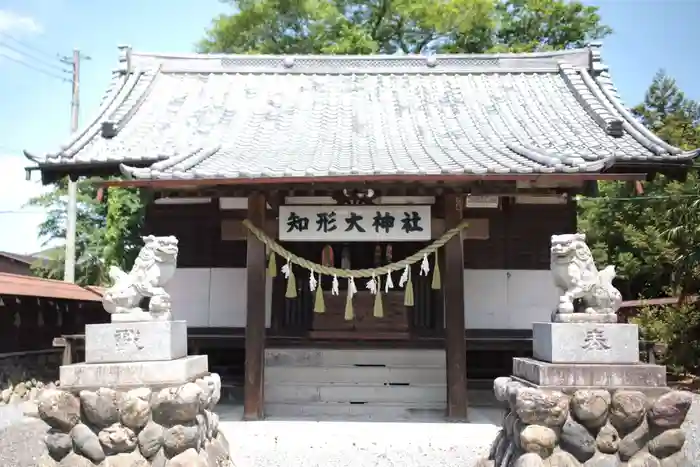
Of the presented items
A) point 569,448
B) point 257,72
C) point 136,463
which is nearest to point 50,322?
point 257,72

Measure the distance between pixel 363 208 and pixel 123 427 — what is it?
492 cm

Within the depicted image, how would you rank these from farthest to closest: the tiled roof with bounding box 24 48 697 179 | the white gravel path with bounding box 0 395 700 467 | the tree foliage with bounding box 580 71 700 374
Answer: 1. the tree foliage with bounding box 580 71 700 374
2. the tiled roof with bounding box 24 48 697 179
3. the white gravel path with bounding box 0 395 700 467

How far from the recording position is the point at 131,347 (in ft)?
18.7

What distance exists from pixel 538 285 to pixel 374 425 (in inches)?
151

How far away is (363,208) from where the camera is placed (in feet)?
30.3

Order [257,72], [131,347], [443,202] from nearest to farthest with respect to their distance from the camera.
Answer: [131,347] → [443,202] → [257,72]

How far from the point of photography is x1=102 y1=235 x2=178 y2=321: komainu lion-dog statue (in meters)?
5.85

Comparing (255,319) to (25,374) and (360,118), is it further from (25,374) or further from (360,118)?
(25,374)

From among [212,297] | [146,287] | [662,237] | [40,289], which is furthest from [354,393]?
[662,237]

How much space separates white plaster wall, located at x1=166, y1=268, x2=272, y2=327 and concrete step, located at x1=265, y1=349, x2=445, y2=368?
67 centimetres

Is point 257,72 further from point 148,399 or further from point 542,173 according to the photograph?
point 148,399

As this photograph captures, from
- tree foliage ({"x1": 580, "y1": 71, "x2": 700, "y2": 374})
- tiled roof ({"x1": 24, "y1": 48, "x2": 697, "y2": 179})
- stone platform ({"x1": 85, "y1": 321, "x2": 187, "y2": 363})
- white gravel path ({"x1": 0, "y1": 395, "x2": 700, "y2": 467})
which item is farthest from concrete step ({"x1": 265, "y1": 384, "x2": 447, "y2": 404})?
tree foliage ({"x1": 580, "y1": 71, "x2": 700, "y2": 374})

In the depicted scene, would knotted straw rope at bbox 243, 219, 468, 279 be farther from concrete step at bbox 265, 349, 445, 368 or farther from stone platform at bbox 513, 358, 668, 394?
stone platform at bbox 513, 358, 668, 394

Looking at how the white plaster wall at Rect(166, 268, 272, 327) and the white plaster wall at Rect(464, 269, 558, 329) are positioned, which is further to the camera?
the white plaster wall at Rect(166, 268, 272, 327)
